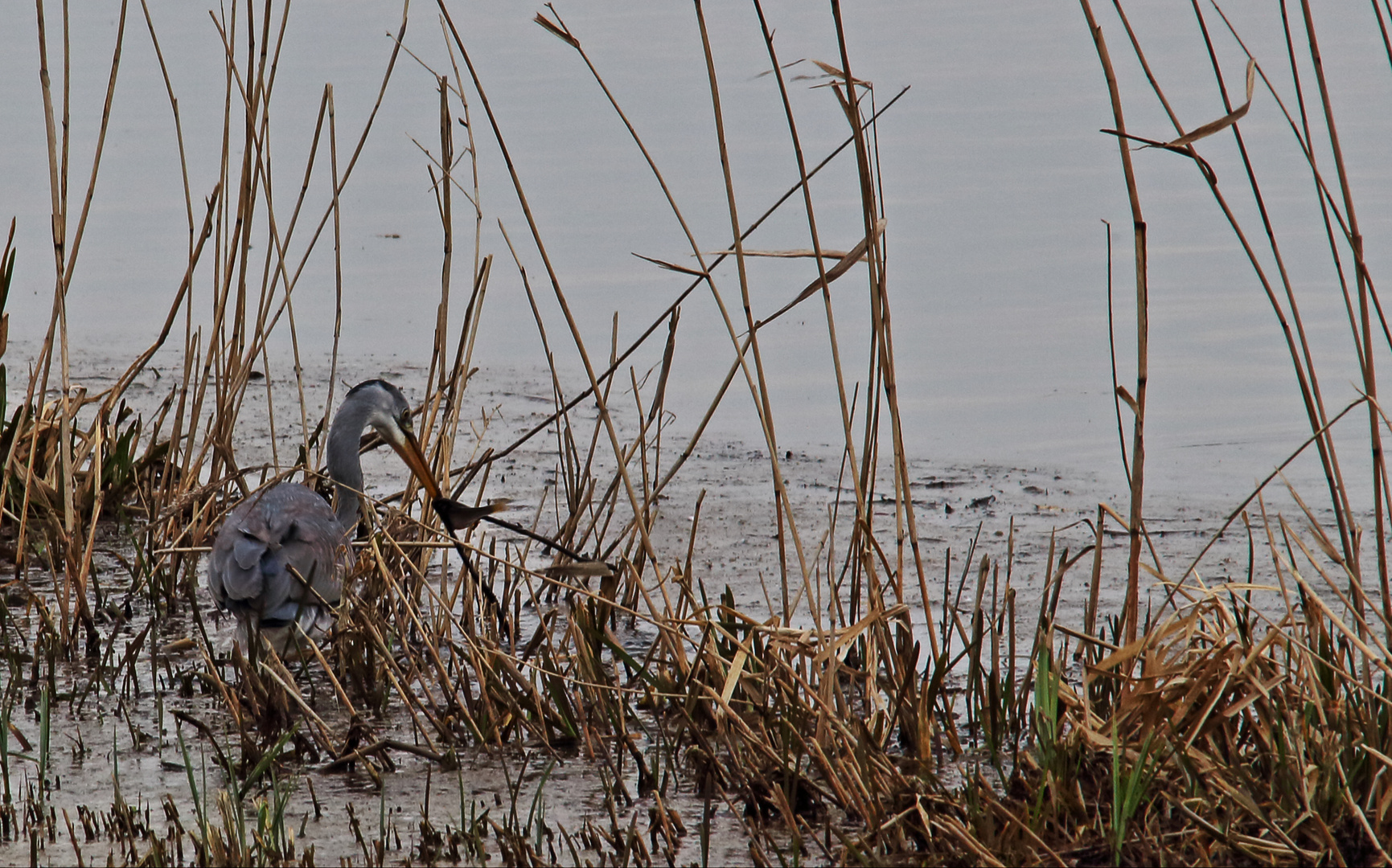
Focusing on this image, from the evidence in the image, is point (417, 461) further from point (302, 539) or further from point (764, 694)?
point (764, 694)

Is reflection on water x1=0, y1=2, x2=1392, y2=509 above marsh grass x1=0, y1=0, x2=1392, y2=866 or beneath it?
above

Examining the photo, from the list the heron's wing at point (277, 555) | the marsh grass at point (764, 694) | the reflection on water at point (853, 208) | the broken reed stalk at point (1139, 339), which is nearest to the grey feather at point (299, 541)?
the heron's wing at point (277, 555)

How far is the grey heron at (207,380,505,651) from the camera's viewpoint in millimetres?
4254

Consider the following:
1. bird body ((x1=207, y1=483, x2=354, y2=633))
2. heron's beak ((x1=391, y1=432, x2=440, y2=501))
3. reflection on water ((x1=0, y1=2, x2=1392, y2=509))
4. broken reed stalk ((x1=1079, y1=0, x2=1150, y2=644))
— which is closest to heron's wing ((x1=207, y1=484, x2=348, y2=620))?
bird body ((x1=207, y1=483, x2=354, y2=633))

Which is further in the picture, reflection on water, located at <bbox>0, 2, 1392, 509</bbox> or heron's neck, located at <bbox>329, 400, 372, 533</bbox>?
reflection on water, located at <bbox>0, 2, 1392, 509</bbox>

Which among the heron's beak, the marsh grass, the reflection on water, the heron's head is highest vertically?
the reflection on water

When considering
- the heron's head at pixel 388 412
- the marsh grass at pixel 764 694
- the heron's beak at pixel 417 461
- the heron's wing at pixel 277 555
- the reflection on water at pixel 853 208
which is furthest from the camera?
the reflection on water at pixel 853 208

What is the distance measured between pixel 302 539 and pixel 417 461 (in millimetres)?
480

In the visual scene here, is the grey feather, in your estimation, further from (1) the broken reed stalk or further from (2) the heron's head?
(1) the broken reed stalk

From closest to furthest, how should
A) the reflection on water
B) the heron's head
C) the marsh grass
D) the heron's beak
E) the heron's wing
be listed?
1. the marsh grass
2. the heron's wing
3. the heron's beak
4. the heron's head
5. the reflection on water

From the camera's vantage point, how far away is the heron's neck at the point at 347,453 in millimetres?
4996

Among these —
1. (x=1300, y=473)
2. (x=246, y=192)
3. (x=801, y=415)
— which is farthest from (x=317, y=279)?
(x=1300, y=473)

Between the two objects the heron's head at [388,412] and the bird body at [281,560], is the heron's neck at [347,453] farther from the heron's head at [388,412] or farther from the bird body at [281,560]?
the bird body at [281,560]

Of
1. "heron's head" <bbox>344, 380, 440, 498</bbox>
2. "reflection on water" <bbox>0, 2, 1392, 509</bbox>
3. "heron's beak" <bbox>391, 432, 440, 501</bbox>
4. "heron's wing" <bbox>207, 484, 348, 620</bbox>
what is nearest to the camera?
"heron's wing" <bbox>207, 484, 348, 620</bbox>
